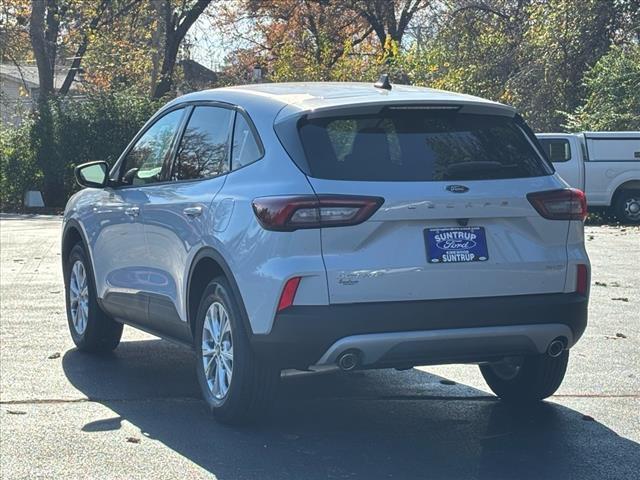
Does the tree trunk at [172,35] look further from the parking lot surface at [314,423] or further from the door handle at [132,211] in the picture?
the door handle at [132,211]

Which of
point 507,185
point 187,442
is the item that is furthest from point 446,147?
point 187,442

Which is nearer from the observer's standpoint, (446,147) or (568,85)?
(446,147)

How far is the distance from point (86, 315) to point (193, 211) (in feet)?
7.72

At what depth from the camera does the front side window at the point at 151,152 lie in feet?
24.3

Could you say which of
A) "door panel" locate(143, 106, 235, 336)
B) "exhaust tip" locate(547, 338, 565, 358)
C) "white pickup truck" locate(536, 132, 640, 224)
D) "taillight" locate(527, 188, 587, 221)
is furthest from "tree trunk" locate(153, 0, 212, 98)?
"exhaust tip" locate(547, 338, 565, 358)

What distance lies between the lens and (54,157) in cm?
3042

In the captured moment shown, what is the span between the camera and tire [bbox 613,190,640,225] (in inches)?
929

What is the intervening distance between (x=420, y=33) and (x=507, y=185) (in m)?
40.6

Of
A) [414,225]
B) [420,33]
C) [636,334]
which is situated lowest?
[636,334]

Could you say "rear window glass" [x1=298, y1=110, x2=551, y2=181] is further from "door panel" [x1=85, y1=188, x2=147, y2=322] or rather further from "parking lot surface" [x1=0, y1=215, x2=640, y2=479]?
"door panel" [x1=85, y1=188, x2=147, y2=322]

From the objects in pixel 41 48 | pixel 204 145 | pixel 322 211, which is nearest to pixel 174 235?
pixel 204 145

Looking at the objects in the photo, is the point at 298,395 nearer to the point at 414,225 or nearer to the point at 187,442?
the point at 187,442

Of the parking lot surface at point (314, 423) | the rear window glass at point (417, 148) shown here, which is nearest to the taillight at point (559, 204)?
the rear window glass at point (417, 148)

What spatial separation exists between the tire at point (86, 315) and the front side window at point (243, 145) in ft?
7.66
